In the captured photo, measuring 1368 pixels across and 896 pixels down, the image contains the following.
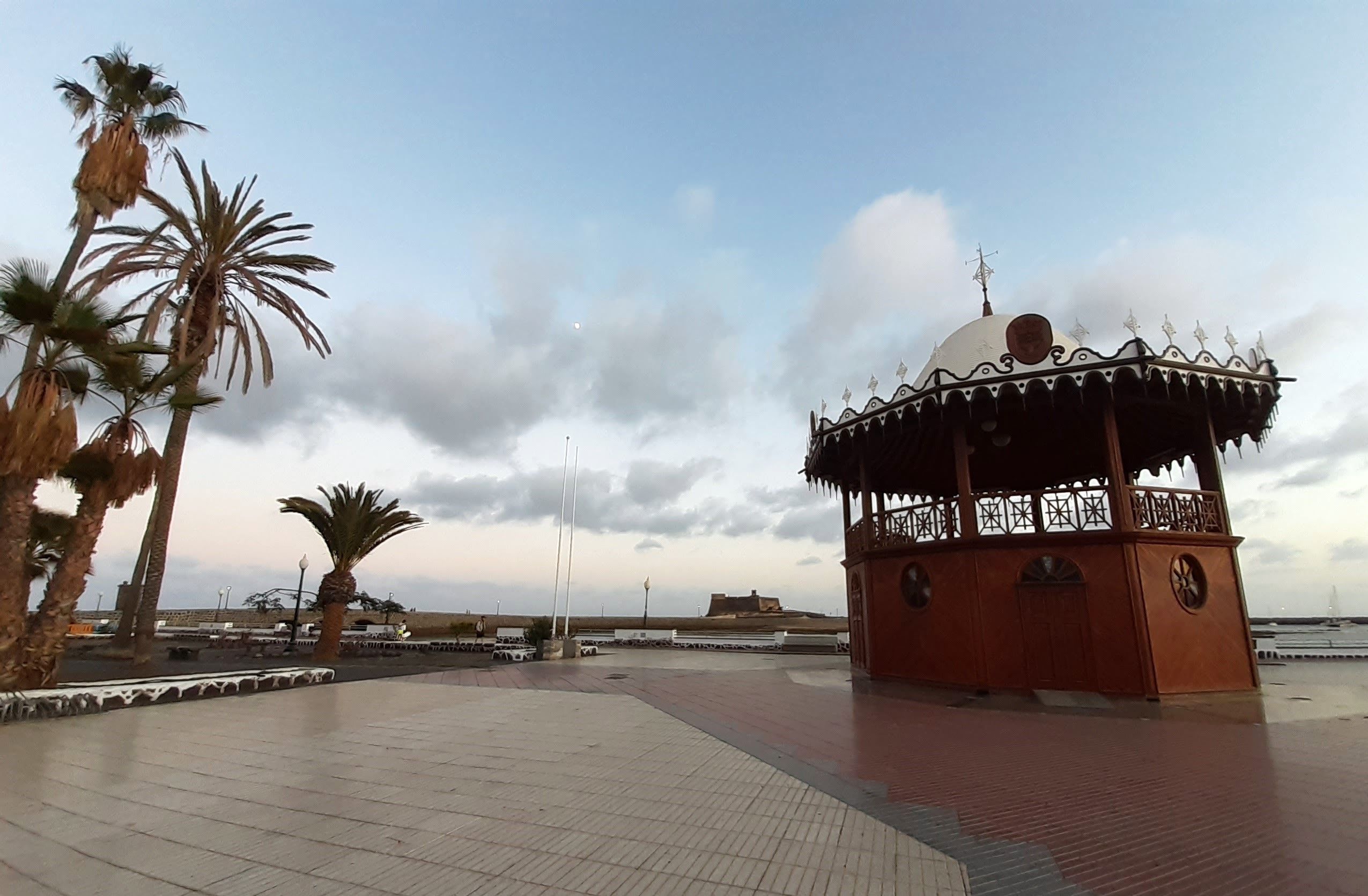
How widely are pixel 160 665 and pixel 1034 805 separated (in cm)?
2314

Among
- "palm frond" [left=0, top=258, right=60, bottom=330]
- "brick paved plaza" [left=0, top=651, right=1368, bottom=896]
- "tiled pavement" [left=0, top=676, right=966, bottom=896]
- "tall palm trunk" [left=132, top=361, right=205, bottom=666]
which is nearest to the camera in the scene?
"tiled pavement" [left=0, top=676, right=966, bottom=896]

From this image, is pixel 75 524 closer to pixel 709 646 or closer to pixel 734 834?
pixel 734 834

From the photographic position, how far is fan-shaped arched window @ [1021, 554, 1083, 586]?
13031mm

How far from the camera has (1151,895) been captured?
3918 mm

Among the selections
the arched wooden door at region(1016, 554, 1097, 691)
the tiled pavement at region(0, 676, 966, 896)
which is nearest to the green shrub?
the tiled pavement at region(0, 676, 966, 896)

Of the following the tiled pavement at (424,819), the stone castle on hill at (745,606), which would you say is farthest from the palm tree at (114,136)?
the stone castle on hill at (745,606)

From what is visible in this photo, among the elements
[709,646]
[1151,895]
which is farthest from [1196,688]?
[709,646]

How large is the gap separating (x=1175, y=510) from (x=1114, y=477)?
1.74 meters

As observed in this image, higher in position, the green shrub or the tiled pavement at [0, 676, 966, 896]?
the green shrub

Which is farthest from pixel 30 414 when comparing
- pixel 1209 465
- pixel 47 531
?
pixel 1209 465

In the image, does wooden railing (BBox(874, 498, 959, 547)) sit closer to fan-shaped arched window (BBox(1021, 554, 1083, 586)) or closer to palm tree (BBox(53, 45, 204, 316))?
fan-shaped arched window (BBox(1021, 554, 1083, 586))

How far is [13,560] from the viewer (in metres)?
10.4

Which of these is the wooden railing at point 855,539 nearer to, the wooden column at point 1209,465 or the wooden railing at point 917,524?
the wooden railing at point 917,524

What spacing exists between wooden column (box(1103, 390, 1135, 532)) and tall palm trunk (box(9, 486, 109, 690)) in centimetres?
1965
